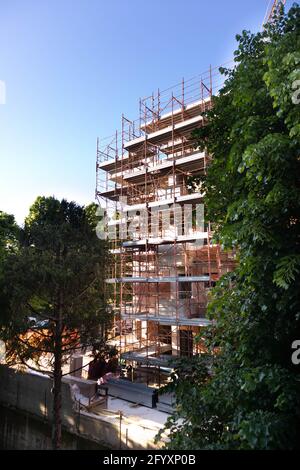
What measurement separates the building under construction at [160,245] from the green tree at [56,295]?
3.07m

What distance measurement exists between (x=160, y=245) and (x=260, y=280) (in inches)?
465

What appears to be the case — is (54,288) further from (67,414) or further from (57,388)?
(67,414)

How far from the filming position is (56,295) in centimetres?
964

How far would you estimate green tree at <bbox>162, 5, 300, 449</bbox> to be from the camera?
3.41 meters

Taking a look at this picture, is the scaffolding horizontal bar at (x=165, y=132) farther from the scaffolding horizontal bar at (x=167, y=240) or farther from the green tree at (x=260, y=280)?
the green tree at (x=260, y=280)

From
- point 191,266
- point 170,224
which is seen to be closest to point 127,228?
point 170,224

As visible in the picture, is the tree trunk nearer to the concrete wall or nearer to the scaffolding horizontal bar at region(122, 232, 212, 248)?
the concrete wall

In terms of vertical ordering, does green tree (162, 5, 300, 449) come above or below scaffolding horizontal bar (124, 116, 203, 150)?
below

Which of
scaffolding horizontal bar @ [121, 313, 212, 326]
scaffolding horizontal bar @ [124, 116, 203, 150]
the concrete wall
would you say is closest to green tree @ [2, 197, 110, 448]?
the concrete wall

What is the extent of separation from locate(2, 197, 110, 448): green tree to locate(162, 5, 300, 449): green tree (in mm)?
4963

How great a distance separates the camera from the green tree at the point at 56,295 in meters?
8.79

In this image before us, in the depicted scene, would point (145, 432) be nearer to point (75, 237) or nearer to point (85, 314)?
point (85, 314)

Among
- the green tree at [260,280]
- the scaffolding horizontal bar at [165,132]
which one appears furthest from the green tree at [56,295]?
the scaffolding horizontal bar at [165,132]

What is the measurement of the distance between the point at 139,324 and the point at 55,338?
8.13 m
